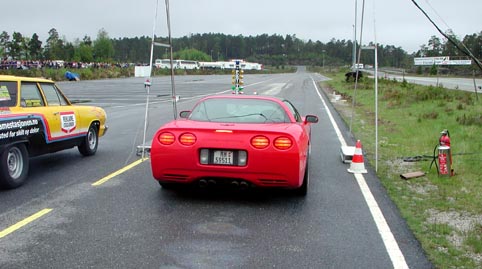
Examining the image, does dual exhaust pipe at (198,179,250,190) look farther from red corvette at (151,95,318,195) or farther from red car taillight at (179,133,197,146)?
red car taillight at (179,133,197,146)

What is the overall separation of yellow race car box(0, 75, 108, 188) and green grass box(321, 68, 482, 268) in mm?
4868

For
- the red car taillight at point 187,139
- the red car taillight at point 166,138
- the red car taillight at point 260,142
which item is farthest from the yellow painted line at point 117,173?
the red car taillight at point 260,142

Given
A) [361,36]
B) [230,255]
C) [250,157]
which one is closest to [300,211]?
[250,157]

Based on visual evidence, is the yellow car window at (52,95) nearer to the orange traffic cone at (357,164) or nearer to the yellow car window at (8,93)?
the yellow car window at (8,93)

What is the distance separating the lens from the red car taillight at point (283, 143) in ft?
18.1

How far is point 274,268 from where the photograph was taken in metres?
3.89

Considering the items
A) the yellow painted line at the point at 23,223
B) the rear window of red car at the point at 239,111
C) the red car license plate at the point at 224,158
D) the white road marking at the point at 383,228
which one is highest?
the rear window of red car at the point at 239,111

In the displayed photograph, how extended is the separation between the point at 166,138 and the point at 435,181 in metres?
3.95

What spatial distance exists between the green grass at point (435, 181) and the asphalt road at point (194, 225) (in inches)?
9.4

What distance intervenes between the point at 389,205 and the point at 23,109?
16.5 feet

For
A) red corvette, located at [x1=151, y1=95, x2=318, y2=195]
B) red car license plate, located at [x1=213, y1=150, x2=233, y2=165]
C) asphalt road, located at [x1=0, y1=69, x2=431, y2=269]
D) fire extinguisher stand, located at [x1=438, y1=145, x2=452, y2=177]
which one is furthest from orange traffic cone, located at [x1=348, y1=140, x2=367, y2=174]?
red car license plate, located at [x1=213, y1=150, x2=233, y2=165]

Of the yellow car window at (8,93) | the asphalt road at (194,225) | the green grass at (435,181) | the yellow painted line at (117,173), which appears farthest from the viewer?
the yellow painted line at (117,173)

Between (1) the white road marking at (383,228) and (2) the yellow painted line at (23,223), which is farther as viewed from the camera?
(2) the yellow painted line at (23,223)

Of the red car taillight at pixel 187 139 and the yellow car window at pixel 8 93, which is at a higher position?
the yellow car window at pixel 8 93
